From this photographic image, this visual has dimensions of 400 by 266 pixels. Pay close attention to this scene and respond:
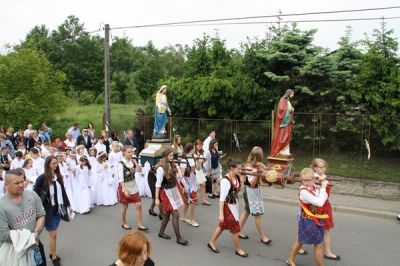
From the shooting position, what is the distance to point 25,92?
20797mm

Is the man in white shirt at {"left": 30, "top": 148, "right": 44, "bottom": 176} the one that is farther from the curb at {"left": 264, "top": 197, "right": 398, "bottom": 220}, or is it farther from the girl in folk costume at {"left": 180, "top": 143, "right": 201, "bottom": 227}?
the curb at {"left": 264, "top": 197, "right": 398, "bottom": 220}

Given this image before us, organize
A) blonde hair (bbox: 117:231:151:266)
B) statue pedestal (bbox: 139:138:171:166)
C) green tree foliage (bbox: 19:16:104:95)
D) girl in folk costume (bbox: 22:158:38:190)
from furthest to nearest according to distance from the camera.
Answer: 1. green tree foliage (bbox: 19:16:104:95)
2. statue pedestal (bbox: 139:138:171:166)
3. girl in folk costume (bbox: 22:158:38:190)
4. blonde hair (bbox: 117:231:151:266)

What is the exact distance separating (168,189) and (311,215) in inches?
105

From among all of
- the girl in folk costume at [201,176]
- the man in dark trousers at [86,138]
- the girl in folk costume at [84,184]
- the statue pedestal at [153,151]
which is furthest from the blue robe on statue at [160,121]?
the girl in folk costume at [84,184]

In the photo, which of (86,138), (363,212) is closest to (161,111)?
(86,138)

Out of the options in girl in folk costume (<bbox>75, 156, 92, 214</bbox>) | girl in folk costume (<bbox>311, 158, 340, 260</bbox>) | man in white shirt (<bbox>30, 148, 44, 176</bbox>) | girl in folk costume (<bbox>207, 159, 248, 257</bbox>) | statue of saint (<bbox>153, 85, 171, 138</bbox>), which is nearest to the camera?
girl in folk costume (<bbox>311, 158, 340, 260</bbox>)

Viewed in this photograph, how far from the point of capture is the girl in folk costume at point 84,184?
30.5ft

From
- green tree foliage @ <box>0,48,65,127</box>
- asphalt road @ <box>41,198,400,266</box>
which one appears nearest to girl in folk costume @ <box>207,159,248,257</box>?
asphalt road @ <box>41,198,400,266</box>

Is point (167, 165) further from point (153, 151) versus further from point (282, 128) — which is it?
point (153, 151)

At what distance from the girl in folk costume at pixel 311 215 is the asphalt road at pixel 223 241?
86 centimetres

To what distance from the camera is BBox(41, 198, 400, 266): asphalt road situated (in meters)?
6.47

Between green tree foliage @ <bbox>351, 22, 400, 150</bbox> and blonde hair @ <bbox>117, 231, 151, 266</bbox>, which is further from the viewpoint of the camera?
green tree foliage @ <bbox>351, 22, 400, 150</bbox>

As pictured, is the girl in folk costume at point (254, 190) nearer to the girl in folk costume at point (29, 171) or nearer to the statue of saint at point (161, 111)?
the girl in folk costume at point (29, 171)

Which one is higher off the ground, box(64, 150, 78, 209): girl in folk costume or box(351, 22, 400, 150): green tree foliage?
box(351, 22, 400, 150): green tree foliage
